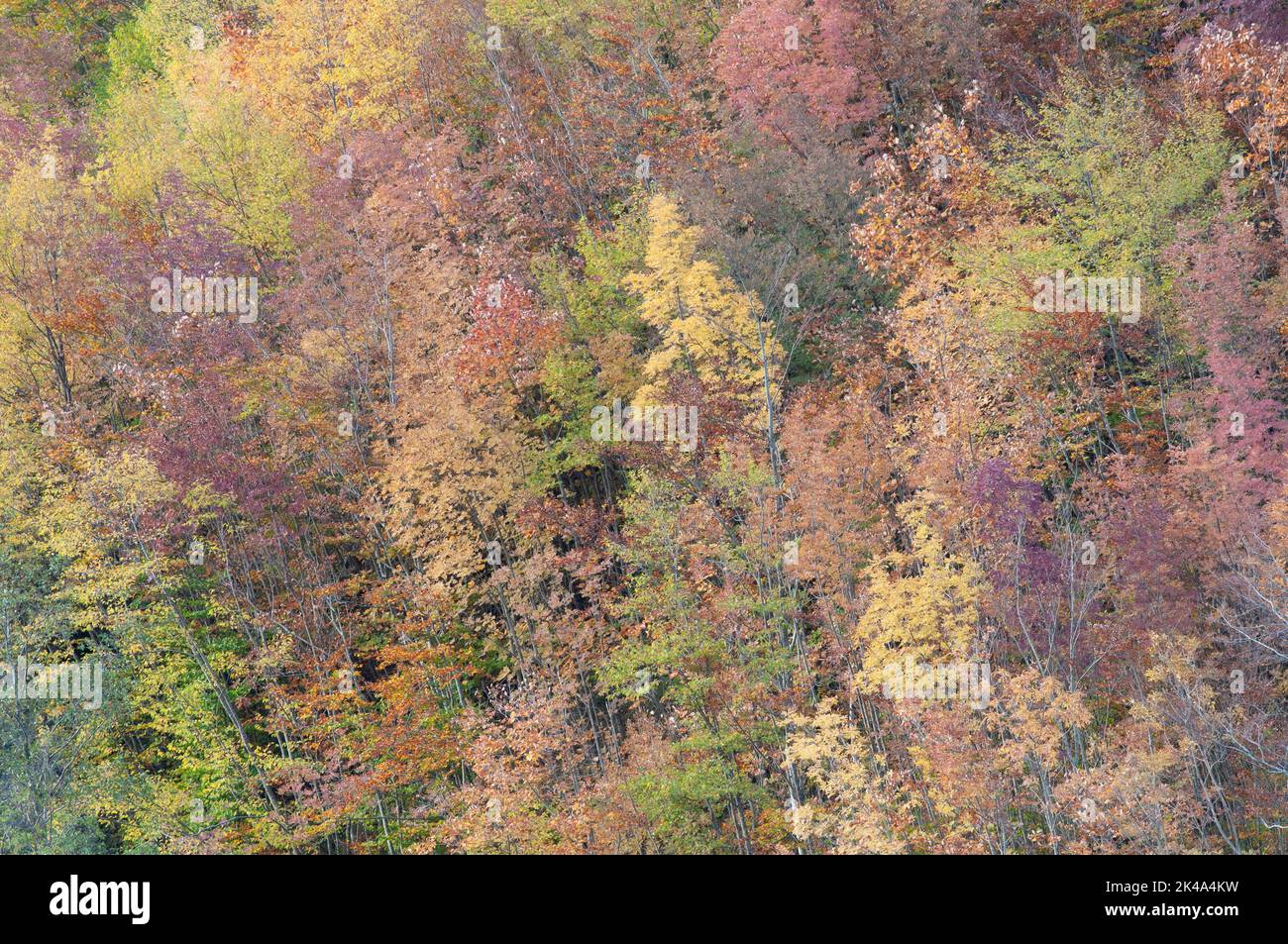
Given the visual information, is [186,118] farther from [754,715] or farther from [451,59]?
[754,715]

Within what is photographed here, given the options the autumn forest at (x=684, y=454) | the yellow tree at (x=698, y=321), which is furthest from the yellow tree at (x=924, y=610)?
the yellow tree at (x=698, y=321)

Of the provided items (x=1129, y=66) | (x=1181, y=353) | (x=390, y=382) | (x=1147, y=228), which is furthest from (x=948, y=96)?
(x=390, y=382)

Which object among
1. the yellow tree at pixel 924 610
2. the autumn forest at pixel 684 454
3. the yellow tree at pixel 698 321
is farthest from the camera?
the yellow tree at pixel 698 321

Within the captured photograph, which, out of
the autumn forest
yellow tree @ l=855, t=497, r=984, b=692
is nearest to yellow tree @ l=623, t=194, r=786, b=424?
the autumn forest

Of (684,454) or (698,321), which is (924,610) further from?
(698,321)

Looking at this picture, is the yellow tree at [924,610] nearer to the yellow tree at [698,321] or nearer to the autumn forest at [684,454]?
the autumn forest at [684,454]

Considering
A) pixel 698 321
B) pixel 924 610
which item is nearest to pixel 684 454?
pixel 698 321

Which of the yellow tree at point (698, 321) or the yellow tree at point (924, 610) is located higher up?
the yellow tree at point (698, 321)

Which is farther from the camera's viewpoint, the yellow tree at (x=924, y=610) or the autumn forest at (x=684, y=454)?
the autumn forest at (x=684, y=454)
